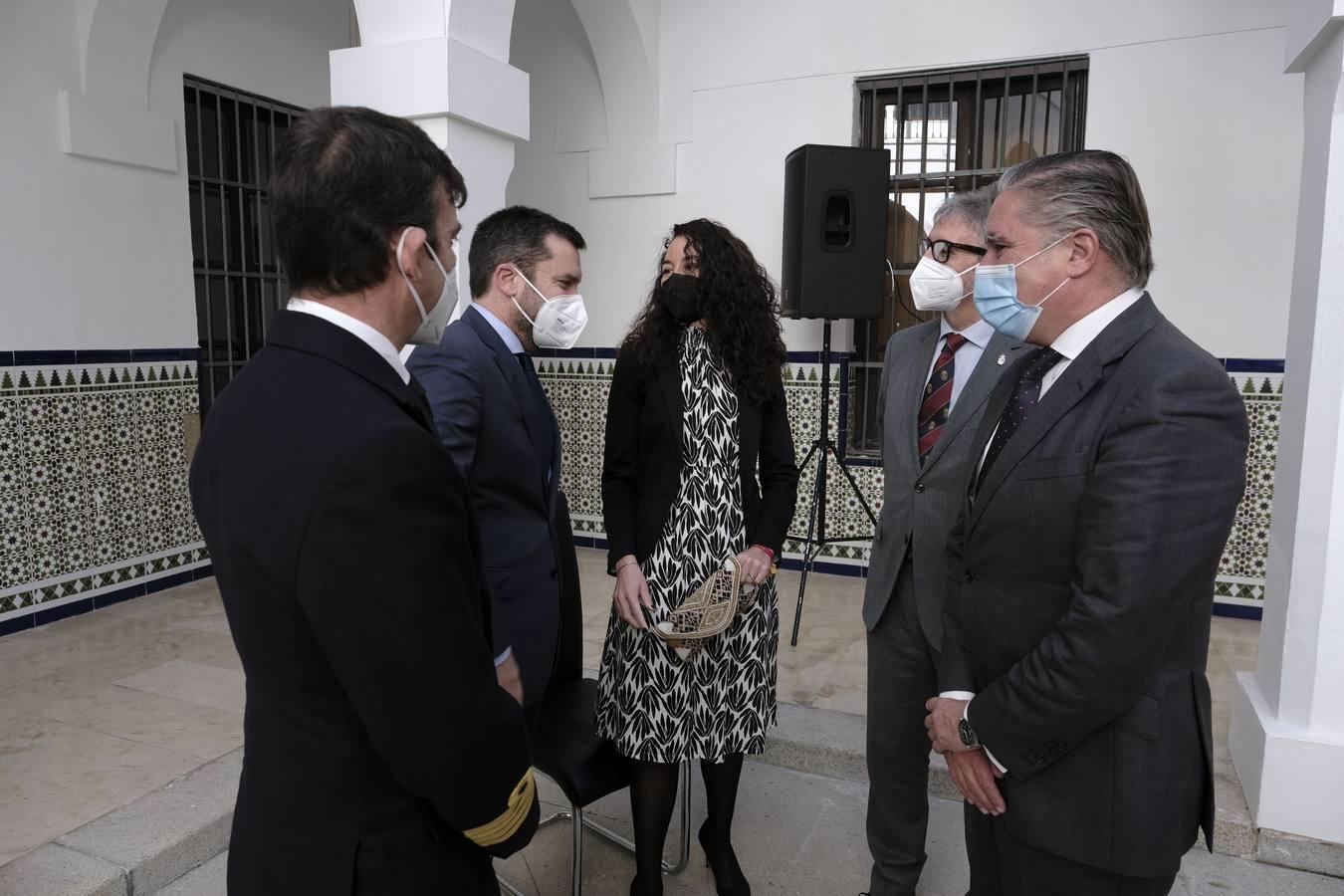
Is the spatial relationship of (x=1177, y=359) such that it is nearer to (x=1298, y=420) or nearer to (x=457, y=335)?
(x=457, y=335)

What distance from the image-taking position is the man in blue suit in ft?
6.13

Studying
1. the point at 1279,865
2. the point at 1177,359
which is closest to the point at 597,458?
the point at 1279,865

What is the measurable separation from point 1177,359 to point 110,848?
2.70 metres

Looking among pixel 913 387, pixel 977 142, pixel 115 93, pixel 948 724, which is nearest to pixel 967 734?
pixel 948 724

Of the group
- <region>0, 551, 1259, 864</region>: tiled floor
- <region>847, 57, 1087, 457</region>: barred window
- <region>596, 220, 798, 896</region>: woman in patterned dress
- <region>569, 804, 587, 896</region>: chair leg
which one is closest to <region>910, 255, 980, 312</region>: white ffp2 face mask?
<region>596, 220, 798, 896</region>: woman in patterned dress

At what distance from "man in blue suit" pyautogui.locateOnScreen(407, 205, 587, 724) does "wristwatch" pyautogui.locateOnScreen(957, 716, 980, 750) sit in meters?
0.91

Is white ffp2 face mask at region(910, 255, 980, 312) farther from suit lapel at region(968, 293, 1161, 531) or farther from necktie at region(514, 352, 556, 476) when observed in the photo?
necktie at region(514, 352, 556, 476)

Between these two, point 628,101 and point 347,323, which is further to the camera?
point 628,101

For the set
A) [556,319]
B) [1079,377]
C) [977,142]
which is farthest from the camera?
[977,142]

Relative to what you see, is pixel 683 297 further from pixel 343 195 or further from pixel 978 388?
pixel 343 195

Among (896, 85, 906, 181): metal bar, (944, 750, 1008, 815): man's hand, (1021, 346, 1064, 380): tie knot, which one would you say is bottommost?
(944, 750, 1008, 815): man's hand

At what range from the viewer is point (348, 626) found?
978 mm

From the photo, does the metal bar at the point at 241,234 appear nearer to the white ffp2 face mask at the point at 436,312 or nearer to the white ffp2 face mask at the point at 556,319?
the white ffp2 face mask at the point at 556,319

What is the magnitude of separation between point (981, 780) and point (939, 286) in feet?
3.69
